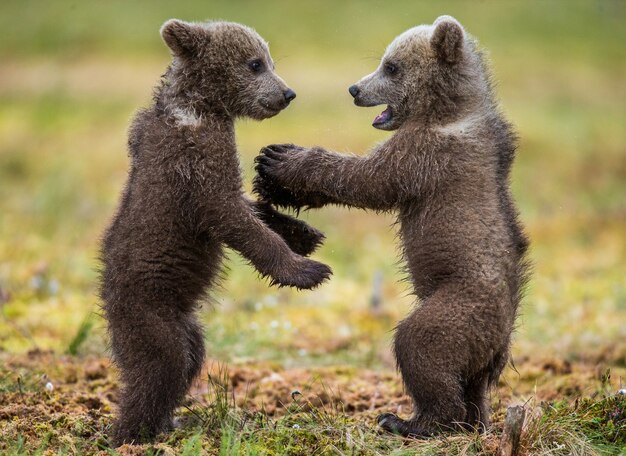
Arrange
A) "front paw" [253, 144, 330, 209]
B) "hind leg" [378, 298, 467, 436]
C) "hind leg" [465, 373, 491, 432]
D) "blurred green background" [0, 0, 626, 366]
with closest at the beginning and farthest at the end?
"hind leg" [378, 298, 467, 436], "hind leg" [465, 373, 491, 432], "front paw" [253, 144, 330, 209], "blurred green background" [0, 0, 626, 366]

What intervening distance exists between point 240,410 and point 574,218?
10540mm

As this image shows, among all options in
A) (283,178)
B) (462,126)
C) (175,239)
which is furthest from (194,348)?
(462,126)

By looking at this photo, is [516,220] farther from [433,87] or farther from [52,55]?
[52,55]

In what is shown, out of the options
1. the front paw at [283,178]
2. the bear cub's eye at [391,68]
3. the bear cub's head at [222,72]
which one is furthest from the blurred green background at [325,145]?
the bear cub's eye at [391,68]

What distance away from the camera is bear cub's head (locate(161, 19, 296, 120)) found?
20.5 ft

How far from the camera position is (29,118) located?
21609 mm

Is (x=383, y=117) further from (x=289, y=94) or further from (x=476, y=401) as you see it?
(x=476, y=401)

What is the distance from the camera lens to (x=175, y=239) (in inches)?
234

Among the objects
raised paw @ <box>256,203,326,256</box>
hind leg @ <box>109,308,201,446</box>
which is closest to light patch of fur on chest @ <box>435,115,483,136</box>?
raised paw @ <box>256,203,326,256</box>

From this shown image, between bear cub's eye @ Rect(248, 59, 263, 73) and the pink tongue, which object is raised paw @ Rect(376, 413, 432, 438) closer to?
the pink tongue

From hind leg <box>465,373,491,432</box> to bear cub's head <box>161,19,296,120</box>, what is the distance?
2271mm

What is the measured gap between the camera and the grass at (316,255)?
5941mm

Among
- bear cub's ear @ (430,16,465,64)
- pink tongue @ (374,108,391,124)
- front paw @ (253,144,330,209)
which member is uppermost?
bear cub's ear @ (430,16,465,64)

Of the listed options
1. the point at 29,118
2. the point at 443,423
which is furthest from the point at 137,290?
the point at 29,118
